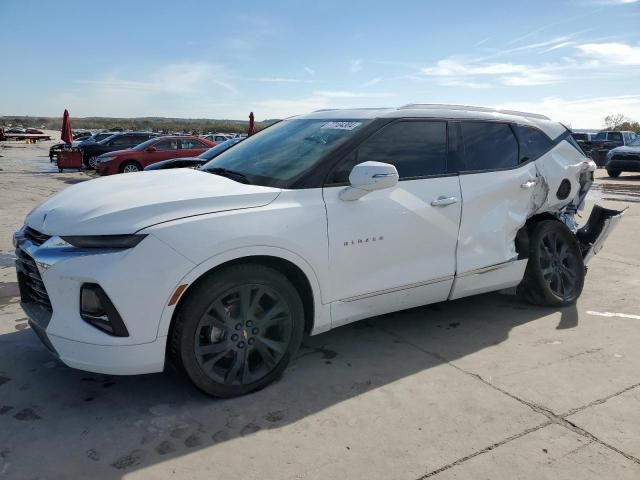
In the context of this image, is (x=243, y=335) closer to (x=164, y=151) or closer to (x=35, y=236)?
(x=35, y=236)

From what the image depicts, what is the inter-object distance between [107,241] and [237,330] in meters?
0.88

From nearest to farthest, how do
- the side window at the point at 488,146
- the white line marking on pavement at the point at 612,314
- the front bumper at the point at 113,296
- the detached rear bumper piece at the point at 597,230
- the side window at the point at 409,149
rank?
the front bumper at the point at 113,296 < the side window at the point at 409,149 < the side window at the point at 488,146 < the white line marking on pavement at the point at 612,314 < the detached rear bumper piece at the point at 597,230

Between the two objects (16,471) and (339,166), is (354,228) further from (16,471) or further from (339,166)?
(16,471)

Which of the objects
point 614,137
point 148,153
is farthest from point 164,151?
point 614,137

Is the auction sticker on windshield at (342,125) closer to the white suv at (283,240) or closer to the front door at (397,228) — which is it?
the white suv at (283,240)

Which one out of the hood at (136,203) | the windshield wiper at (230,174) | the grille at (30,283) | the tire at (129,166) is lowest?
the grille at (30,283)

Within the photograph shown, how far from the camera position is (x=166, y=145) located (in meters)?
18.3

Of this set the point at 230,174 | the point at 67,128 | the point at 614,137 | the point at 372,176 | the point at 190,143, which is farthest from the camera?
the point at 614,137

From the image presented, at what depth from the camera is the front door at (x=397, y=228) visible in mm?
3396

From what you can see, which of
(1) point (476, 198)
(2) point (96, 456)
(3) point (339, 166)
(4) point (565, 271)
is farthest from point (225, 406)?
(4) point (565, 271)

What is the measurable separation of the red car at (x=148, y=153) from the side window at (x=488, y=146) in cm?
1433

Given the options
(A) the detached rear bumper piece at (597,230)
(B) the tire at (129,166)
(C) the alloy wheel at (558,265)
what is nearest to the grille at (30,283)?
(C) the alloy wheel at (558,265)

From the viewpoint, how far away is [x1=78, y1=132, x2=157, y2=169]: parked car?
21.6 meters

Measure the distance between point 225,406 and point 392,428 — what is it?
961 millimetres
